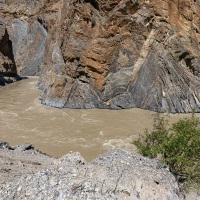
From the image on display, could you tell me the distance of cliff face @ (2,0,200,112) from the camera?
25.0 m

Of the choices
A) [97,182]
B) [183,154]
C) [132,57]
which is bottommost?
[132,57]

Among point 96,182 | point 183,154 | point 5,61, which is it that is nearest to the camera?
point 96,182

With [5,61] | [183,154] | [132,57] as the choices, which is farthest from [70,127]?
[5,61]

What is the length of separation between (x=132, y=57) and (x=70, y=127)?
8718mm

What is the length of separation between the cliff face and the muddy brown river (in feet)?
4.54

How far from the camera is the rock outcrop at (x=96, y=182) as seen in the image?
6.39 m

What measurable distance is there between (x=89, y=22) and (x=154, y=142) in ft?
59.5

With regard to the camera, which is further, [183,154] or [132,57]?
[132,57]

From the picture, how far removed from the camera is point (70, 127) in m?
20.8

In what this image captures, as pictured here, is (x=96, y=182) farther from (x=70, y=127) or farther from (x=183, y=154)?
(x=70, y=127)

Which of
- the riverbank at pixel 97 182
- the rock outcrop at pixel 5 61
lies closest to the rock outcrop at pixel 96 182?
the riverbank at pixel 97 182

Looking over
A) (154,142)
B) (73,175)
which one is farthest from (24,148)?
(73,175)

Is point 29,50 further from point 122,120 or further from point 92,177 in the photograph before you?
point 92,177

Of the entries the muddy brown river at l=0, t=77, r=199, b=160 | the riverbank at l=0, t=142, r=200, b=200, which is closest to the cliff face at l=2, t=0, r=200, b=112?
the muddy brown river at l=0, t=77, r=199, b=160
